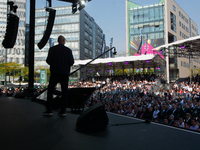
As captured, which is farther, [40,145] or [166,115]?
[166,115]

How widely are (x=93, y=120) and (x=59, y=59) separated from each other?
1.26 m

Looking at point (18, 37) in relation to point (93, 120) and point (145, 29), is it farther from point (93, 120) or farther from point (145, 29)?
point (93, 120)

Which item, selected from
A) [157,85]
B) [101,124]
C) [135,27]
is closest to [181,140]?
[101,124]

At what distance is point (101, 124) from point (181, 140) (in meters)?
0.93

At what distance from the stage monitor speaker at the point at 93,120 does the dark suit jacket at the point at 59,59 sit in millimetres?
1059

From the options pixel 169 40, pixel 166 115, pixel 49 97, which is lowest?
pixel 166 115

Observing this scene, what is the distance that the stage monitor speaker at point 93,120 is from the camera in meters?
2.00

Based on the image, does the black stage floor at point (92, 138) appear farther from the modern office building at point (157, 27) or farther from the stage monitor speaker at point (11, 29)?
the modern office building at point (157, 27)

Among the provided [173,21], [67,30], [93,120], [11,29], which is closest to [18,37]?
[67,30]

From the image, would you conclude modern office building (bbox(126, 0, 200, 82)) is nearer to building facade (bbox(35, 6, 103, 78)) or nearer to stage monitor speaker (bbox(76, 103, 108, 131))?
building facade (bbox(35, 6, 103, 78))

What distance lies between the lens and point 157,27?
43312 millimetres

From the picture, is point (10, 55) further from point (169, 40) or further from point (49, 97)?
point (49, 97)

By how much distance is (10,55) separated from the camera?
47.7 meters

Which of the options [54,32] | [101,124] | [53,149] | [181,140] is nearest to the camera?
[53,149]
